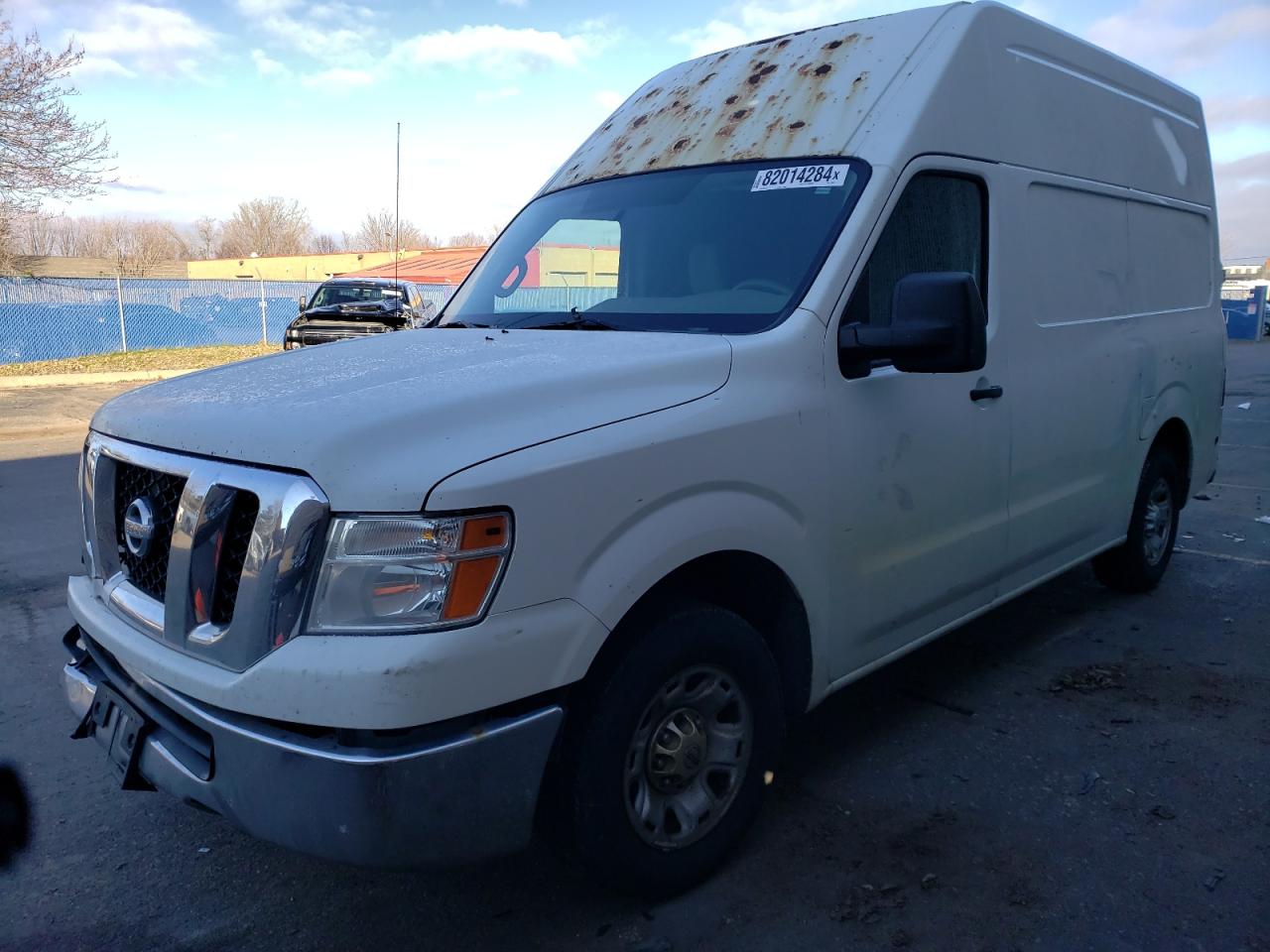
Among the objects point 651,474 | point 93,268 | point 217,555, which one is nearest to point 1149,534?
point 651,474

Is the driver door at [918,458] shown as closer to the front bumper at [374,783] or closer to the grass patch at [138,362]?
the front bumper at [374,783]

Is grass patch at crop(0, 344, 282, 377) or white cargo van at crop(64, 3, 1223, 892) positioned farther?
grass patch at crop(0, 344, 282, 377)

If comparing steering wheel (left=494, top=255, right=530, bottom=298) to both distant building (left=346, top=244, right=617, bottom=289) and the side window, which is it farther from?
the side window

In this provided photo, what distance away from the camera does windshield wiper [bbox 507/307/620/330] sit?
324 centimetres

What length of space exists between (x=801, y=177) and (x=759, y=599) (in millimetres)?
1389

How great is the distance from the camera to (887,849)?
3.04 m

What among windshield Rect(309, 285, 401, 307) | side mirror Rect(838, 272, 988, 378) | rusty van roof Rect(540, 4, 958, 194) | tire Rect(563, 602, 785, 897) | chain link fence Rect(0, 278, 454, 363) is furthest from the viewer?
chain link fence Rect(0, 278, 454, 363)

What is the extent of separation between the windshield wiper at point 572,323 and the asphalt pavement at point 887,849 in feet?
5.33

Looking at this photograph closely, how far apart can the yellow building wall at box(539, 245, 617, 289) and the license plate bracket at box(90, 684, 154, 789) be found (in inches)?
78.7

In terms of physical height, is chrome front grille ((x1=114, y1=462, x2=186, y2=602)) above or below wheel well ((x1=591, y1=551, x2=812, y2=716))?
above

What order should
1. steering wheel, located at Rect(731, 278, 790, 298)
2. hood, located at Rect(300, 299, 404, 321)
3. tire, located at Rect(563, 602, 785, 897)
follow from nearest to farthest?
1. tire, located at Rect(563, 602, 785, 897)
2. steering wheel, located at Rect(731, 278, 790, 298)
3. hood, located at Rect(300, 299, 404, 321)

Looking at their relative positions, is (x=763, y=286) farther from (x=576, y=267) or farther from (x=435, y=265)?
(x=435, y=265)

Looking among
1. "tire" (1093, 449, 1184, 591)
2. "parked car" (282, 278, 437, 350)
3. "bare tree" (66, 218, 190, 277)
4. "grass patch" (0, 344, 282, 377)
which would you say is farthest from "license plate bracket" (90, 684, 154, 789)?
"bare tree" (66, 218, 190, 277)

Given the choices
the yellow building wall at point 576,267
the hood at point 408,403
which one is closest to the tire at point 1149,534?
the yellow building wall at point 576,267
